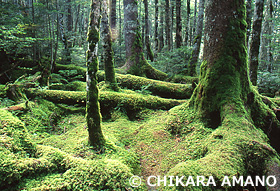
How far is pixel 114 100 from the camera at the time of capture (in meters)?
6.64

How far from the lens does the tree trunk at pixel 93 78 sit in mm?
3854

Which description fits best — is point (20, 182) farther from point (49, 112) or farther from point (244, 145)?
point (244, 145)

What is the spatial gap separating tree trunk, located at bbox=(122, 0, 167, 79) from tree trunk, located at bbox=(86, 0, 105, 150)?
6.37 meters

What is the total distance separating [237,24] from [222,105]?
7.20 ft

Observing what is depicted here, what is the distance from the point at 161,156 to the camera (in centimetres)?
435

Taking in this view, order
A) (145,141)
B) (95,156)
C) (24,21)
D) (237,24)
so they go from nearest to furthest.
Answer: (95,156) < (237,24) < (145,141) < (24,21)

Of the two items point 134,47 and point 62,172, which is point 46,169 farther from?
point 134,47

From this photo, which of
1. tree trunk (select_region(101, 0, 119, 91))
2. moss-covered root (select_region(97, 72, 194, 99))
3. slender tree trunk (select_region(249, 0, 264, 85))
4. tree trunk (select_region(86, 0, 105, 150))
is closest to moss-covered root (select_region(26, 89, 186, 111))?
tree trunk (select_region(101, 0, 119, 91))

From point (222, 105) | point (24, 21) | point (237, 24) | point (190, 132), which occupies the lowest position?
point (190, 132)

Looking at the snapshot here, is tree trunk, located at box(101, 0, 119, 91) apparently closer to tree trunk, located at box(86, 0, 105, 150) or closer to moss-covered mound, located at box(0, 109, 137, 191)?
tree trunk, located at box(86, 0, 105, 150)

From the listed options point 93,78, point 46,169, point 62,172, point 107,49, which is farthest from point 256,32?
point 46,169

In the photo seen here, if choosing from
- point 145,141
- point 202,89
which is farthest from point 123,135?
point 202,89

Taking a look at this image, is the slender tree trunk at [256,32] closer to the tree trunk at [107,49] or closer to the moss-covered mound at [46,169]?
the tree trunk at [107,49]

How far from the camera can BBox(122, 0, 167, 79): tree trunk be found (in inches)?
406
